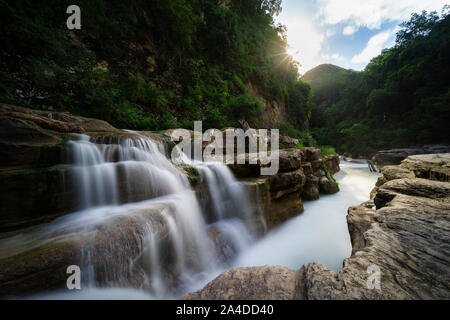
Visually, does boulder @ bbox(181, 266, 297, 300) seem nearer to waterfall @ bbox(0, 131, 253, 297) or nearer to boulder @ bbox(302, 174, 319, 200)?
waterfall @ bbox(0, 131, 253, 297)

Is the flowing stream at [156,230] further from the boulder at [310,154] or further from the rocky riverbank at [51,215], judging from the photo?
the boulder at [310,154]

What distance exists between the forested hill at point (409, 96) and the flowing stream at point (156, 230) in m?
22.2

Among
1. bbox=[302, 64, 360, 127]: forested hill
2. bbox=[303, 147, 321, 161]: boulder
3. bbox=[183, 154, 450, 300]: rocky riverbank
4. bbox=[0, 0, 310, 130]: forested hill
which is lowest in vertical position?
bbox=[183, 154, 450, 300]: rocky riverbank

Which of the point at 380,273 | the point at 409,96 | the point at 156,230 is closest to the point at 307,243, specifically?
the point at 380,273

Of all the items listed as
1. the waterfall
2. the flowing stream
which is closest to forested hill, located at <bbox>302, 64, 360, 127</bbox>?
the flowing stream

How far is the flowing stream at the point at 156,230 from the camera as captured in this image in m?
1.57

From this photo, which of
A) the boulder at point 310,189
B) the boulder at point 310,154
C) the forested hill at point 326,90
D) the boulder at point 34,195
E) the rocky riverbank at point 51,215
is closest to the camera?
the rocky riverbank at point 51,215

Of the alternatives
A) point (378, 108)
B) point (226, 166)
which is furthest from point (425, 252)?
point (378, 108)

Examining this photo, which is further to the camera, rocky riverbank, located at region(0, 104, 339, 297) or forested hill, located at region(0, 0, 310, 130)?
forested hill, located at region(0, 0, 310, 130)

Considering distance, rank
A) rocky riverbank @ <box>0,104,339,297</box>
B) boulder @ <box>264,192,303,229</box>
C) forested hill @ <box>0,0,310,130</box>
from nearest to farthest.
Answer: rocky riverbank @ <box>0,104,339,297</box>
boulder @ <box>264,192,303,229</box>
forested hill @ <box>0,0,310,130</box>

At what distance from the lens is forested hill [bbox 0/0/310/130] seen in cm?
436

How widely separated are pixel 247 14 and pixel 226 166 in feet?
60.7

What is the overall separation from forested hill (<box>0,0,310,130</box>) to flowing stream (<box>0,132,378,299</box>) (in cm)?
313

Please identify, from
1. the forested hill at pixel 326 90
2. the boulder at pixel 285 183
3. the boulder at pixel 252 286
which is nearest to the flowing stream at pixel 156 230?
the boulder at pixel 285 183
